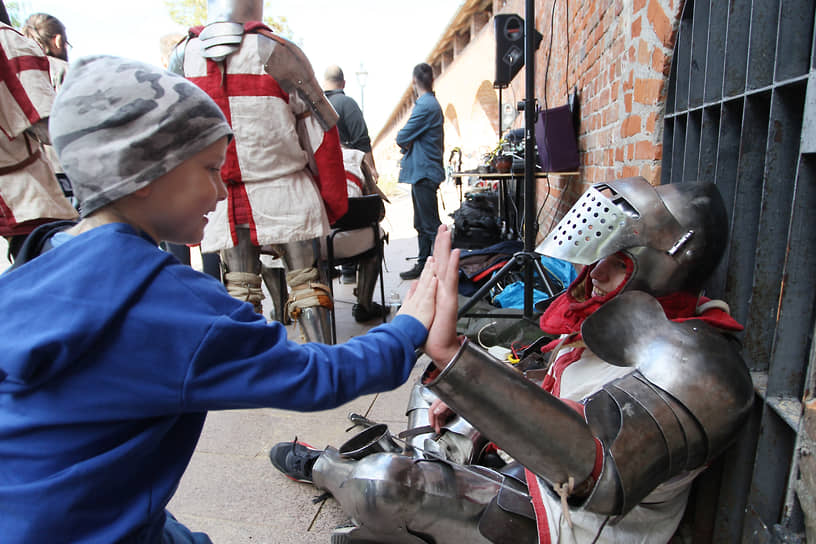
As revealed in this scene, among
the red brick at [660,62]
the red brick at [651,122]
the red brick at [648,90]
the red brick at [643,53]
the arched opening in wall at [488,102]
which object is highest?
the arched opening in wall at [488,102]

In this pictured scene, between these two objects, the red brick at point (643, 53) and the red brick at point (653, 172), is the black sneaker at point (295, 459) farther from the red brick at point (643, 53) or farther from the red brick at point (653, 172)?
the red brick at point (643, 53)

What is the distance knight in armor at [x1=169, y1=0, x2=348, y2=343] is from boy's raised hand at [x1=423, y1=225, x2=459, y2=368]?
1.51 m

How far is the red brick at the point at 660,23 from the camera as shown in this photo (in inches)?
62.2

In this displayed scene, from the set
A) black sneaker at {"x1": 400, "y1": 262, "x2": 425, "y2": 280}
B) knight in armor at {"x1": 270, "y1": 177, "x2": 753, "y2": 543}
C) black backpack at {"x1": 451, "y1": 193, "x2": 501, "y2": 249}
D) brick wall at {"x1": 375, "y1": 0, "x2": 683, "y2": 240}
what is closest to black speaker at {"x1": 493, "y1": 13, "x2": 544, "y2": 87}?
brick wall at {"x1": 375, "y1": 0, "x2": 683, "y2": 240}

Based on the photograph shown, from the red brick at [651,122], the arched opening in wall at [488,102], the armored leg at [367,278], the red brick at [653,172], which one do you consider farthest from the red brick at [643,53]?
the arched opening in wall at [488,102]

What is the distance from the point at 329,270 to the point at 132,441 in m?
2.42

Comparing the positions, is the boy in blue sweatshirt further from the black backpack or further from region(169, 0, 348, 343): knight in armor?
the black backpack

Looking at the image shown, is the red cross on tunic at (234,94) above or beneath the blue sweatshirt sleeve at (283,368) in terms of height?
above

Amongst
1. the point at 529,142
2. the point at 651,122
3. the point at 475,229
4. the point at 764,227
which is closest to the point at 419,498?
the point at 764,227

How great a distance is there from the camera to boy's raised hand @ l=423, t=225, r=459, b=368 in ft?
3.18

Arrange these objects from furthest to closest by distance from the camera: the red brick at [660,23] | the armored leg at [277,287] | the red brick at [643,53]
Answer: the armored leg at [277,287], the red brick at [643,53], the red brick at [660,23]

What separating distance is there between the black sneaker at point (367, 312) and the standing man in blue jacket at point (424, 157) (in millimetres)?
1121

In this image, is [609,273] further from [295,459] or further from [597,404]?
[295,459]

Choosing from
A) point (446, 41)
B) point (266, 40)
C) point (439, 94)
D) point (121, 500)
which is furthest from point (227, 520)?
point (439, 94)
